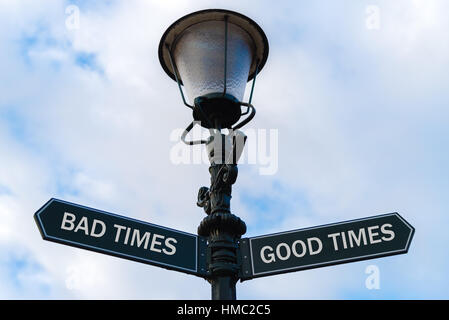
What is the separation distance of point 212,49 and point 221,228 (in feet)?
3.76

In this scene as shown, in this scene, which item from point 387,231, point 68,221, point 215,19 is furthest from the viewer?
point 215,19

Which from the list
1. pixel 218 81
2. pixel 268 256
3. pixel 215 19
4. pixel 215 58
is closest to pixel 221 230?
pixel 268 256

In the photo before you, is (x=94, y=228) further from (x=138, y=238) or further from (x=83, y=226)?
(x=138, y=238)

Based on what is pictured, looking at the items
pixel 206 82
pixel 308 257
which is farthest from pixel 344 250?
pixel 206 82

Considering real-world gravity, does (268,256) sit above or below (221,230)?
below

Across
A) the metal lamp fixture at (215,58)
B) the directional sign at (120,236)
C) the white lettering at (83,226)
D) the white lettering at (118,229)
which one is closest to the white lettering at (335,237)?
the directional sign at (120,236)

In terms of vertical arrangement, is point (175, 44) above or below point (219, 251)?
above

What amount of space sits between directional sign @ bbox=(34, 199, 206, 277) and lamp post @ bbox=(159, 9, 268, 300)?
0.16 meters

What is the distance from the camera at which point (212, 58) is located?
4.04 meters

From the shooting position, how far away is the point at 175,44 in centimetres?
426
